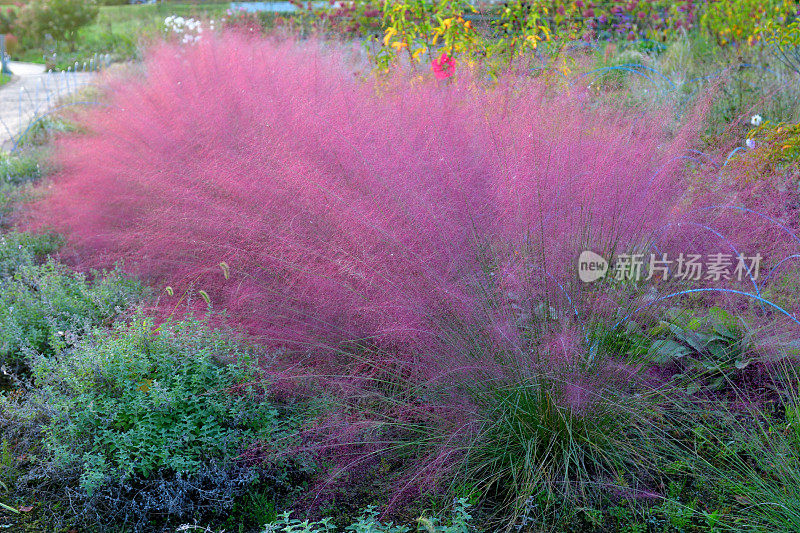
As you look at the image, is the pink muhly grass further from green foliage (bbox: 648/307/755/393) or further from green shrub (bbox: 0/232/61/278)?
green shrub (bbox: 0/232/61/278)

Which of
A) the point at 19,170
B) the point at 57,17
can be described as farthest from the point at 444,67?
the point at 57,17

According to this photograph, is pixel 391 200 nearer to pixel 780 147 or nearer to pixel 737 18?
pixel 780 147

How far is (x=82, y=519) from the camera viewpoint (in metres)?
2.23

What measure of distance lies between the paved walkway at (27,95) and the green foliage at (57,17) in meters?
2.59

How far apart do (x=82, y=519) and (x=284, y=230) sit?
3.77 feet

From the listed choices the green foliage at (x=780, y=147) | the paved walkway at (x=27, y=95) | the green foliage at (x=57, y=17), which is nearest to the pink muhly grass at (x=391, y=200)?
the green foliage at (x=780, y=147)

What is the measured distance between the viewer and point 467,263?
2.21 metres

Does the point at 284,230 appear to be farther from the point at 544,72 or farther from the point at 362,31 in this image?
the point at 362,31

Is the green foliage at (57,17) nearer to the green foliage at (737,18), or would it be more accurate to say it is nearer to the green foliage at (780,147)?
the green foliage at (737,18)

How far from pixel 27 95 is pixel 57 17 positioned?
763cm

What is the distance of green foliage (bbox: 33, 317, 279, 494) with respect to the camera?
2.20 metres

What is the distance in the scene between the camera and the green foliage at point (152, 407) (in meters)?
2.20

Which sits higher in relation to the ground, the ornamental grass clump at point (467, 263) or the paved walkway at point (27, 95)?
the ornamental grass clump at point (467, 263)

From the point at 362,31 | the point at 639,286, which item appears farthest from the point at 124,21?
the point at 639,286
